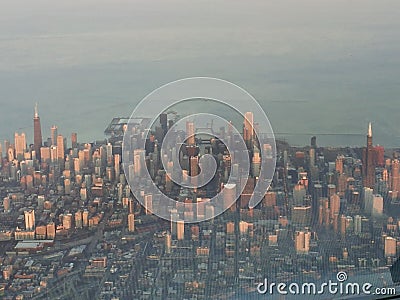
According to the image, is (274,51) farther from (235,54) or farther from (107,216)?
(107,216)

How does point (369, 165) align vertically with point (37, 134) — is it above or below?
below

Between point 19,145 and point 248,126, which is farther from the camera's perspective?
point 248,126

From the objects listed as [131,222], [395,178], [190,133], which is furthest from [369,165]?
[131,222]

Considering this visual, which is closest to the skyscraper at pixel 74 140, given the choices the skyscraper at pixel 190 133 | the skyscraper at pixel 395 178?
the skyscraper at pixel 190 133

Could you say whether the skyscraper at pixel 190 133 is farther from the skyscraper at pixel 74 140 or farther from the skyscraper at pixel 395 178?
the skyscraper at pixel 395 178

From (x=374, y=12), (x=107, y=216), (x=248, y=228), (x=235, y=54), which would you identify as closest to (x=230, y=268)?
(x=248, y=228)

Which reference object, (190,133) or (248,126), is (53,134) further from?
(248,126)

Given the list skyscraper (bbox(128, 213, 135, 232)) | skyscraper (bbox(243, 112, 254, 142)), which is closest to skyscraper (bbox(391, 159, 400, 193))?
skyscraper (bbox(243, 112, 254, 142))

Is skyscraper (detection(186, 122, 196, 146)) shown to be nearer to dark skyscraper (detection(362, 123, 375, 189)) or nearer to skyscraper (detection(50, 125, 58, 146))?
skyscraper (detection(50, 125, 58, 146))
